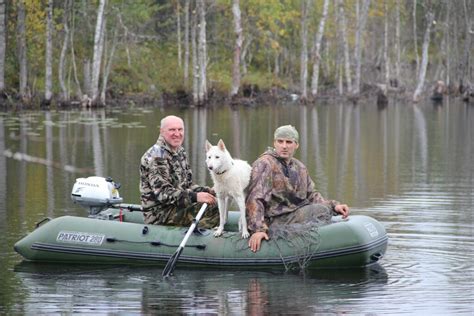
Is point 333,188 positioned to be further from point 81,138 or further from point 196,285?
point 81,138

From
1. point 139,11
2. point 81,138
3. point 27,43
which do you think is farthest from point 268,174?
point 139,11

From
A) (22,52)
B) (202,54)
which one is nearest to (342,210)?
(22,52)

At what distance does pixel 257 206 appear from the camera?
11219 mm

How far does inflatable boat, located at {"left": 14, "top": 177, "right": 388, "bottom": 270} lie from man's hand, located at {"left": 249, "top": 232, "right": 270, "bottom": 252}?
0.07 meters

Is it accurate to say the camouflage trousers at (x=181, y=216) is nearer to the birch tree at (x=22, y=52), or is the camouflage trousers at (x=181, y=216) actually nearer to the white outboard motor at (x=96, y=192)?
the white outboard motor at (x=96, y=192)

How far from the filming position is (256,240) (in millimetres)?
11188

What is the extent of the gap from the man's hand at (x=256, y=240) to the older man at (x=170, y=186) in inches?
24.4

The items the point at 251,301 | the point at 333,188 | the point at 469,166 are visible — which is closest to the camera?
the point at 251,301

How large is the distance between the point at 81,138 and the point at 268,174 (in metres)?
17.5

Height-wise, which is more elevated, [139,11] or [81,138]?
[139,11]

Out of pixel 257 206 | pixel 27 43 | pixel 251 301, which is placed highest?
pixel 27 43

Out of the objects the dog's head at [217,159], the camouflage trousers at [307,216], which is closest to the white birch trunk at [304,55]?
the camouflage trousers at [307,216]

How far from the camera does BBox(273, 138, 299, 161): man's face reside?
11297 millimetres

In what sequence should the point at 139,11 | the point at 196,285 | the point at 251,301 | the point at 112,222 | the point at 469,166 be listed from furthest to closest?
the point at 139,11 → the point at 469,166 → the point at 112,222 → the point at 196,285 → the point at 251,301
